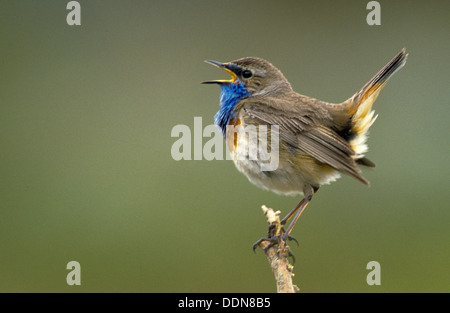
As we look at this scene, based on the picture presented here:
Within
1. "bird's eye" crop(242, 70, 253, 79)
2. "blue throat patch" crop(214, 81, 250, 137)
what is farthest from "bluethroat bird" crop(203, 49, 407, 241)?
"bird's eye" crop(242, 70, 253, 79)

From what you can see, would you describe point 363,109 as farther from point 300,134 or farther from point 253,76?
point 253,76

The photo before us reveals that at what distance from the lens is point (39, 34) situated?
11414 mm

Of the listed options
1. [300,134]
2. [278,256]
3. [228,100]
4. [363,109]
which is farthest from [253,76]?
[278,256]

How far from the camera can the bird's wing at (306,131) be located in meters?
5.66

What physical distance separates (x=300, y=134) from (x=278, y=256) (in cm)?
119

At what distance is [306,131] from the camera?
232 inches

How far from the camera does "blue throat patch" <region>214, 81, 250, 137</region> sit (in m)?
6.27

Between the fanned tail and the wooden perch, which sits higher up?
the fanned tail

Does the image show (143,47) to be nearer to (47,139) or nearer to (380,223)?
(47,139)

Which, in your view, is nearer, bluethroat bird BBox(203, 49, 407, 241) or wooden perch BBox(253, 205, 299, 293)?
wooden perch BBox(253, 205, 299, 293)

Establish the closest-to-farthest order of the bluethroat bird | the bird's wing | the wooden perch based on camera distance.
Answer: the wooden perch, the bird's wing, the bluethroat bird

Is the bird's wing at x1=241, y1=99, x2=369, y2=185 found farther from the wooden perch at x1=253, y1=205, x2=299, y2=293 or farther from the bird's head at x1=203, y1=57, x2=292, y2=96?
the wooden perch at x1=253, y1=205, x2=299, y2=293

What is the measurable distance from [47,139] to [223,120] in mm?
4628

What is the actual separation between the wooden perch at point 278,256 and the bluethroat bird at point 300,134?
0.10 m
